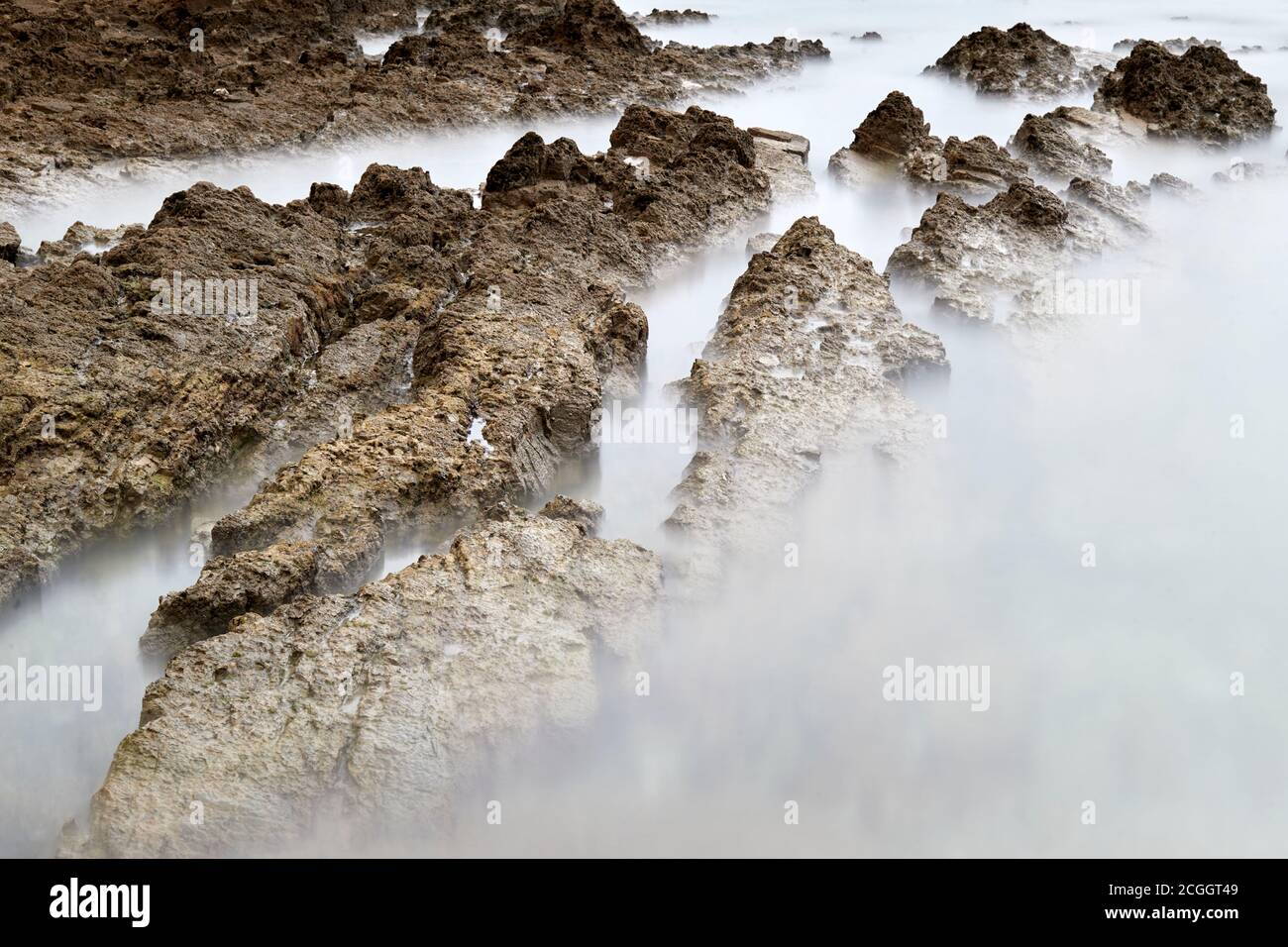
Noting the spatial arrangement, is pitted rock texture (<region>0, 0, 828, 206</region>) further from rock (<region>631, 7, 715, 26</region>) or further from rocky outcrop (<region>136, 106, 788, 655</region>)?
rocky outcrop (<region>136, 106, 788, 655</region>)

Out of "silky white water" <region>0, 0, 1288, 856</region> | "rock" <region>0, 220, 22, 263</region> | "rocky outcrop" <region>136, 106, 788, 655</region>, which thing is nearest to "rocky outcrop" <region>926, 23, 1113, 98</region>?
"rocky outcrop" <region>136, 106, 788, 655</region>

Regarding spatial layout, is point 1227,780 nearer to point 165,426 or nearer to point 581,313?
point 581,313

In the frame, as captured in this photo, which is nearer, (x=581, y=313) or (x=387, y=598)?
(x=387, y=598)

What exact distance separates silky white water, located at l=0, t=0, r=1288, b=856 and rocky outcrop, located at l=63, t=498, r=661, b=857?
0.57 ft

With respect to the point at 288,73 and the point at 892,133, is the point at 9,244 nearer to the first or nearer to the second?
the point at 288,73

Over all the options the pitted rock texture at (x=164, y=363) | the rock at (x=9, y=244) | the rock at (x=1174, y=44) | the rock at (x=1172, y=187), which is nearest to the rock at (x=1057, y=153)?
the rock at (x=1172, y=187)

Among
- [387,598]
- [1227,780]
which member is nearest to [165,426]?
→ [387,598]

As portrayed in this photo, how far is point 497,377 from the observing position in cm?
571

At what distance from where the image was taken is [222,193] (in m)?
6.99

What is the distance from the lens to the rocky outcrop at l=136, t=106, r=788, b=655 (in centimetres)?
471

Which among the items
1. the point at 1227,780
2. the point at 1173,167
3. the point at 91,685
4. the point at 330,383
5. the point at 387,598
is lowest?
the point at 1227,780

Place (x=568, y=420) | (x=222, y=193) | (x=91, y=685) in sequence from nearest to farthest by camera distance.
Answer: (x=91, y=685), (x=568, y=420), (x=222, y=193)

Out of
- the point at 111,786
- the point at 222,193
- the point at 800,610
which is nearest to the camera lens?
the point at 111,786

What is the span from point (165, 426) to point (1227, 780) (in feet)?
15.0
